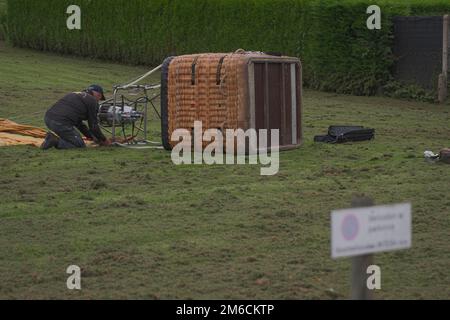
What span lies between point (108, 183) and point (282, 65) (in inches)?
165

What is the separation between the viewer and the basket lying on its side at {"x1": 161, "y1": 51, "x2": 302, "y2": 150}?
15508 mm

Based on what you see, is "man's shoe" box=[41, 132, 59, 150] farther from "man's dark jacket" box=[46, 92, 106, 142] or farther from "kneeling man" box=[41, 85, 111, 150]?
"man's dark jacket" box=[46, 92, 106, 142]

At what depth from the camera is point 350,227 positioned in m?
5.84

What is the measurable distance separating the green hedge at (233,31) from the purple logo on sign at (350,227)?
2036cm

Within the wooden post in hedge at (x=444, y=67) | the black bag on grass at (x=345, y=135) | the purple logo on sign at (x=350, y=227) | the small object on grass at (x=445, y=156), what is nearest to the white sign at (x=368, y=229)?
Result: the purple logo on sign at (x=350, y=227)

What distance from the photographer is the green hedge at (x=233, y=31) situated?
26.2m

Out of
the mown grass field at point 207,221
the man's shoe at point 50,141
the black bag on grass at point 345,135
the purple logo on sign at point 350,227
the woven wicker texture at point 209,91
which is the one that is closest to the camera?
the purple logo on sign at point 350,227

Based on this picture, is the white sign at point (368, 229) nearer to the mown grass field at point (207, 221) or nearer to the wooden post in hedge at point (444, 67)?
the mown grass field at point (207, 221)

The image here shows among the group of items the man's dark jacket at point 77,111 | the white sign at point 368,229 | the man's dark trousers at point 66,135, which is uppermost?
the white sign at point 368,229

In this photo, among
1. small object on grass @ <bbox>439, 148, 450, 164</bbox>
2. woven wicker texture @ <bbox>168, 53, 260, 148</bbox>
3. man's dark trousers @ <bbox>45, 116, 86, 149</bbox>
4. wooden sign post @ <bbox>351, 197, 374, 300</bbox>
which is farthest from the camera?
man's dark trousers @ <bbox>45, 116, 86, 149</bbox>

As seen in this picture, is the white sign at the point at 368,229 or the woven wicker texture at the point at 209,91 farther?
the woven wicker texture at the point at 209,91

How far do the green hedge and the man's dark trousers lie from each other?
436 inches

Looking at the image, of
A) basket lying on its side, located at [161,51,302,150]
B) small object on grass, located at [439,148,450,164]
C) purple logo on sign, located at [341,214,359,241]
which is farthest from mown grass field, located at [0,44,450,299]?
purple logo on sign, located at [341,214,359,241]

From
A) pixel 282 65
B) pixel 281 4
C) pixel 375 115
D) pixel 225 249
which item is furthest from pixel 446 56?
pixel 225 249
